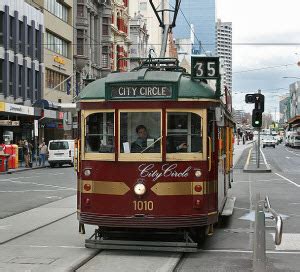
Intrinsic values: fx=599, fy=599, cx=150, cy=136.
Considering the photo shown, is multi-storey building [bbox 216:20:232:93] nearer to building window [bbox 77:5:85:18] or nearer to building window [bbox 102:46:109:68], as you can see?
building window [bbox 102:46:109:68]

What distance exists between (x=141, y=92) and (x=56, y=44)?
48132mm

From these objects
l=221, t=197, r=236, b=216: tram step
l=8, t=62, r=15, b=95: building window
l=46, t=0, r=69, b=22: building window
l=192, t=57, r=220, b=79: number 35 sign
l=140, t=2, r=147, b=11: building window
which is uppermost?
l=140, t=2, r=147, b=11: building window

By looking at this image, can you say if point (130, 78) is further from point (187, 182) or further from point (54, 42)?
point (54, 42)

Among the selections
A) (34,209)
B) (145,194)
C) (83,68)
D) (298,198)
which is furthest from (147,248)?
(83,68)

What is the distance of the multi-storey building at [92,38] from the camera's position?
6184 centimetres

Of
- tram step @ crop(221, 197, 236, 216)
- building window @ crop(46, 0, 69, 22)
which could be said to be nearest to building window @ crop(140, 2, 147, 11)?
building window @ crop(46, 0, 69, 22)

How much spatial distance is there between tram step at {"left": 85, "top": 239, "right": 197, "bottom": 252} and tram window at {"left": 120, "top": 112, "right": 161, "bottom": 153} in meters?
1.44

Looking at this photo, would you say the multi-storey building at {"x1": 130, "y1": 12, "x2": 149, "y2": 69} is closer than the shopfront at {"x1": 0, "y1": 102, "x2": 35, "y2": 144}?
No

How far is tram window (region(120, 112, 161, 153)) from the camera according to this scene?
30.5ft

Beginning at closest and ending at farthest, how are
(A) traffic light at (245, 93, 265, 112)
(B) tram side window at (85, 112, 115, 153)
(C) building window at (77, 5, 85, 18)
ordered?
1. (B) tram side window at (85, 112, 115, 153)
2. (A) traffic light at (245, 93, 265, 112)
3. (C) building window at (77, 5, 85, 18)

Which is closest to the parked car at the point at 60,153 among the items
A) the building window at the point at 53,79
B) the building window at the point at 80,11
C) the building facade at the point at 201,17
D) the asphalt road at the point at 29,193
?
the asphalt road at the point at 29,193

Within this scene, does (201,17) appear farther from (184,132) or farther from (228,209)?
(184,132)

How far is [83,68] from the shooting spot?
63250mm

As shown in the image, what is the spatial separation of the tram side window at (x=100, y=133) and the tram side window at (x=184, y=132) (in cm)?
93
